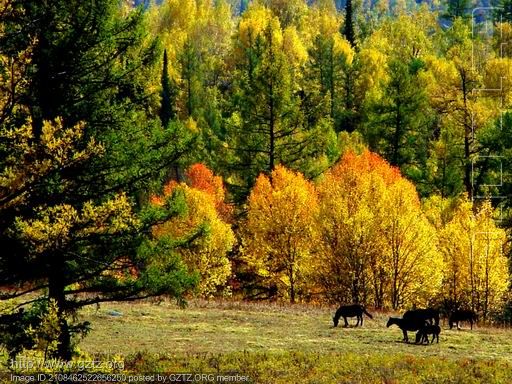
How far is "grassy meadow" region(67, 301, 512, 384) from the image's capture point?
62.2 ft

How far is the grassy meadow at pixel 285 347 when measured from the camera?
1897cm

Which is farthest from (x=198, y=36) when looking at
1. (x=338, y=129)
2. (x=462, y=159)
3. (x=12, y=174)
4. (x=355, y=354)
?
(x=12, y=174)

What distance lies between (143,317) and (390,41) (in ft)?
297

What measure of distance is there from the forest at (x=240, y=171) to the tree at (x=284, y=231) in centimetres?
13

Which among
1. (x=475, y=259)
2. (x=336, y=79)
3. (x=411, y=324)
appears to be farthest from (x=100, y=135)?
(x=336, y=79)

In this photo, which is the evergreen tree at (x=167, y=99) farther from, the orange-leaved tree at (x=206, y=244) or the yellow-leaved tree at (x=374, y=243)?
the yellow-leaved tree at (x=374, y=243)

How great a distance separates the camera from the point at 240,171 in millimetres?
43719

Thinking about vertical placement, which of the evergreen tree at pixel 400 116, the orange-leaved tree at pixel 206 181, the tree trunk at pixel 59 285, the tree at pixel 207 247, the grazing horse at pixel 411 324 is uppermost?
the evergreen tree at pixel 400 116

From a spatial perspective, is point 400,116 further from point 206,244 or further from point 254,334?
point 254,334

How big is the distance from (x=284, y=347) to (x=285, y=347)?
0.03 m

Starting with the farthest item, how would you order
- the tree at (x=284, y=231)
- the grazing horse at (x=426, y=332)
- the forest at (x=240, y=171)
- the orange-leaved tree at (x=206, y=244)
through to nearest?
the orange-leaved tree at (x=206, y=244), the tree at (x=284, y=231), the grazing horse at (x=426, y=332), the forest at (x=240, y=171)

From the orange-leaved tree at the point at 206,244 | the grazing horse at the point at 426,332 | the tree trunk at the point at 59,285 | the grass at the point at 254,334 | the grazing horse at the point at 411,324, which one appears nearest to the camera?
the tree trunk at the point at 59,285

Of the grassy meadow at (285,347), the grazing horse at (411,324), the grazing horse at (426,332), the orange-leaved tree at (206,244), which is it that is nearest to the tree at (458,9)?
the orange-leaved tree at (206,244)

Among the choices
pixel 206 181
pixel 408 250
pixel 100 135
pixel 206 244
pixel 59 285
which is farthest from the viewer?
pixel 206 181
